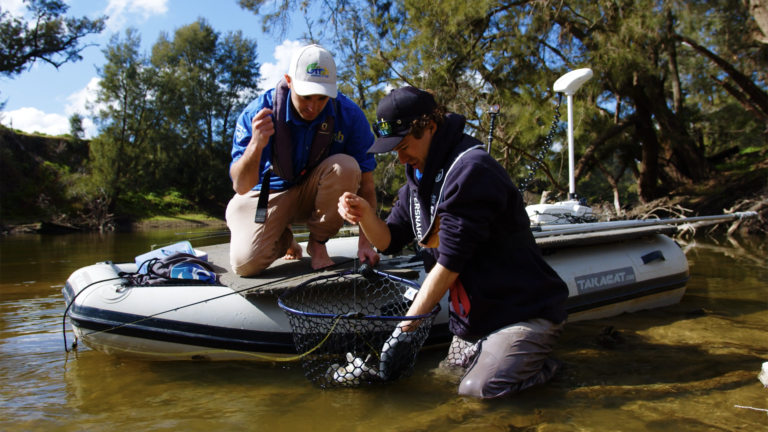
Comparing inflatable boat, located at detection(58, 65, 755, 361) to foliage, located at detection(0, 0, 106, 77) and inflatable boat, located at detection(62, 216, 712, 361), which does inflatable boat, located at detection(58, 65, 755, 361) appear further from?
foliage, located at detection(0, 0, 106, 77)

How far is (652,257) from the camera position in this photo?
14.7 feet

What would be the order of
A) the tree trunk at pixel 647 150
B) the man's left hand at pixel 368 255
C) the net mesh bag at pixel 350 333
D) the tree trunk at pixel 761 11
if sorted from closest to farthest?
1. the net mesh bag at pixel 350 333
2. the man's left hand at pixel 368 255
3. the tree trunk at pixel 761 11
4. the tree trunk at pixel 647 150

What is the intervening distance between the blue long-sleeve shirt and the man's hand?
34.1 inches

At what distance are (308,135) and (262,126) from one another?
0.55 m

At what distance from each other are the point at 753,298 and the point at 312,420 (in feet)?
14.9

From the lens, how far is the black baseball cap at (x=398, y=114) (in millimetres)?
2479

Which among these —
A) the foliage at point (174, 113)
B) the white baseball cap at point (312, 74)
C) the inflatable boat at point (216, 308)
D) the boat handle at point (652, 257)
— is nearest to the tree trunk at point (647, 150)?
the boat handle at point (652, 257)

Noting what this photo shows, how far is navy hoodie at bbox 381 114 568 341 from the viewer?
7.89 ft

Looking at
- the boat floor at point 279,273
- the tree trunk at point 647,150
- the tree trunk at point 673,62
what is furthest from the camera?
the tree trunk at point 647,150

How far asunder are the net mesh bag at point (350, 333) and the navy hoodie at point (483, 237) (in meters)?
0.27

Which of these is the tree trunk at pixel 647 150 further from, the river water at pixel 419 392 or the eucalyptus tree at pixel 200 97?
the eucalyptus tree at pixel 200 97

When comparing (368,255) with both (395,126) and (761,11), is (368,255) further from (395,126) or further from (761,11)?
(761,11)

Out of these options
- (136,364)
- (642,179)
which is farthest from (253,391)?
(642,179)

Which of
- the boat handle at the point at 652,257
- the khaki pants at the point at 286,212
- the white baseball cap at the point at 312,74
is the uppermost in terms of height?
the white baseball cap at the point at 312,74
